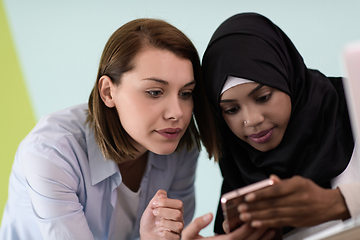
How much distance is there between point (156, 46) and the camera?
1189mm

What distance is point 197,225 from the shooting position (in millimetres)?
938

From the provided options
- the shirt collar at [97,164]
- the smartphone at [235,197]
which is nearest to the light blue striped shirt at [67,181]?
the shirt collar at [97,164]

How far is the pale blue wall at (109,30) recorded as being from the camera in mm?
2078

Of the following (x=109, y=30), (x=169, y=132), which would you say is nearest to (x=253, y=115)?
(x=169, y=132)

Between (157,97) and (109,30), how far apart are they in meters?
1.53

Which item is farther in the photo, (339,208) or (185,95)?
(185,95)

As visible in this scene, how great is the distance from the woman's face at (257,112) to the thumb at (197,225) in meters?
0.36

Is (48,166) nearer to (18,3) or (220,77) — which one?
(220,77)

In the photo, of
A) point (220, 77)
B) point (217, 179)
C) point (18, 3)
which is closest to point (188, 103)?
point (220, 77)

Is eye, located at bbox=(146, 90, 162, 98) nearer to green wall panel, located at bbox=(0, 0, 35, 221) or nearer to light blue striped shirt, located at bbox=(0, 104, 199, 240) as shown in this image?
light blue striped shirt, located at bbox=(0, 104, 199, 240)

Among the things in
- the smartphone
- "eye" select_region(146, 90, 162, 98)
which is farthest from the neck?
the smartphone

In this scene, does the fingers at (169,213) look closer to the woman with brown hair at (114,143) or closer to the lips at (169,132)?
the woman with brown hair at (114,143)

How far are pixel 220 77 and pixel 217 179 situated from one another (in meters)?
1.70

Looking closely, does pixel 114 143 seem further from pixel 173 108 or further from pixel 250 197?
pixel 250 197
